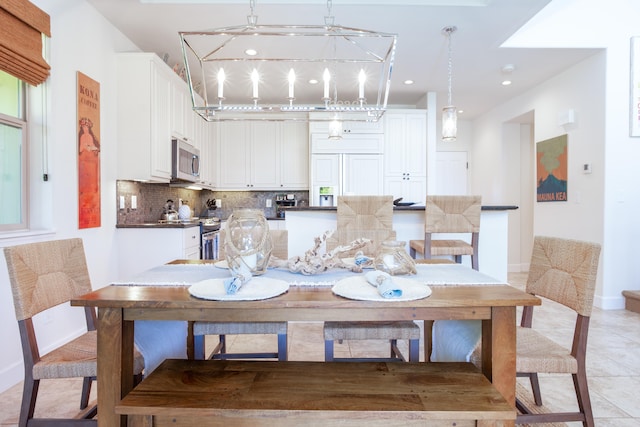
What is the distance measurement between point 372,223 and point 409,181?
2.44m

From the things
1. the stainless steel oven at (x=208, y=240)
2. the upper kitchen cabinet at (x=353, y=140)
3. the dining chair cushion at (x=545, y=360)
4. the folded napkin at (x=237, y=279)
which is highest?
the upper kitchen cabinet at (x=353, y=140)

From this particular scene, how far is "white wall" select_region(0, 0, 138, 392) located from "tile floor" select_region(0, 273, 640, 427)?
0.38 metres

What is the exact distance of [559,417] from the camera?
1.37 meters

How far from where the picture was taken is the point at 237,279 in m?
1.15

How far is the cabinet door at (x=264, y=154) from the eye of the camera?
17.5 ft

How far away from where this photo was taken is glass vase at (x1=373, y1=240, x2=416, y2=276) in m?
1.45

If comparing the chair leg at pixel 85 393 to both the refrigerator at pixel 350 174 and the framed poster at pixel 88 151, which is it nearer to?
the framed poster at pixel 88 151

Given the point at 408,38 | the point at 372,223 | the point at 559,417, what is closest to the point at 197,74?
the point at 408,38

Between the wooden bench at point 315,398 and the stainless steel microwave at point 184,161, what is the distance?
273 cm

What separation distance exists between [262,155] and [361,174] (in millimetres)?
1513

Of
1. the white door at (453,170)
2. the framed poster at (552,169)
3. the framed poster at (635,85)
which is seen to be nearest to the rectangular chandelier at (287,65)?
the white door at (453,170)

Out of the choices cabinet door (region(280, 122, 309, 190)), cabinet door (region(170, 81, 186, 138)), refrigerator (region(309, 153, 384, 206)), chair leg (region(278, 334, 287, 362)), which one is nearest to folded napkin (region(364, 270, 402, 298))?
chair leg (region(278, 334, 287, 362))

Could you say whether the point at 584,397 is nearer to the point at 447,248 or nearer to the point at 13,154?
the point at 447,248

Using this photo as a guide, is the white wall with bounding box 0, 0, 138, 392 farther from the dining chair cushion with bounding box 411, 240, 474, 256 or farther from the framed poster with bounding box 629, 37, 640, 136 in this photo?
the framed poster with bounding box 629, 37, 640, 136
